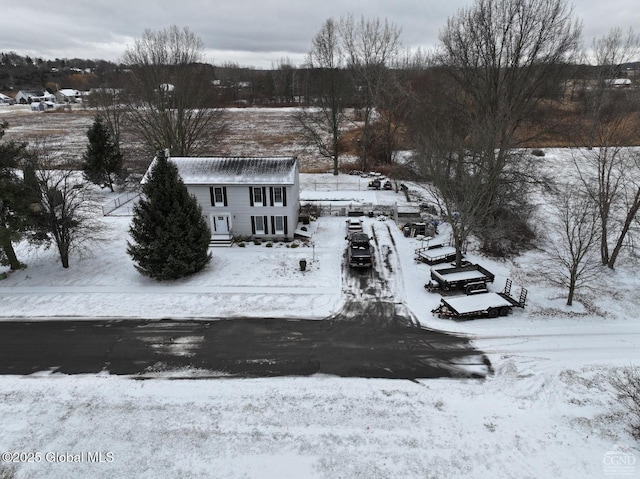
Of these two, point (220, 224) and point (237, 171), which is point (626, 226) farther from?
point (220, 224)

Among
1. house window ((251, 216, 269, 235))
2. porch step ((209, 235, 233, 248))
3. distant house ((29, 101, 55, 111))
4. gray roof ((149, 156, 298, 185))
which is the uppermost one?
distant house ((29, 101, 55, 111))

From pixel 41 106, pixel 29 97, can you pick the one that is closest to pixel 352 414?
pixel 41 106

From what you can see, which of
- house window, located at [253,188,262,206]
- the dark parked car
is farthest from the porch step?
the dark parked car

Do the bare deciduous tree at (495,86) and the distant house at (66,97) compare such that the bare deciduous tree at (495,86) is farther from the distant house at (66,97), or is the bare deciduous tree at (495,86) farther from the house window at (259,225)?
the distant house at (66,97)

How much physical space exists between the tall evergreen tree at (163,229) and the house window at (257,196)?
615cm

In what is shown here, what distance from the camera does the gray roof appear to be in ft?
92.7

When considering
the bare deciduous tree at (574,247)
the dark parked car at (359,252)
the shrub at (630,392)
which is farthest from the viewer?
the dark parked car at (359,252)

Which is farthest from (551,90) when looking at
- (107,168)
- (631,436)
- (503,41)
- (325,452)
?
(107,168)

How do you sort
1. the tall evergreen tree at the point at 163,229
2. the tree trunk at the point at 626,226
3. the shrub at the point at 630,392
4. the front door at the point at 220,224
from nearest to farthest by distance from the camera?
the shrub at the point at 630,392 < the tree trunk at the point at 626,226 < the tall evergreen tree at the point at 163,229 < the front door at the point at 220,224

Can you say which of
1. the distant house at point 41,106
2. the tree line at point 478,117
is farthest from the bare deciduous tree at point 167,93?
the distant house at point 41,106

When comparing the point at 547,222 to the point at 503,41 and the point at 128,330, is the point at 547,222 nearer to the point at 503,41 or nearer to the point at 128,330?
the point at 503,41

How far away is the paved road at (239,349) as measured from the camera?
1614cm

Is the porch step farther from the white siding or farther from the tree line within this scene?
the tree line

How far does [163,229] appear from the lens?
74.9ft
